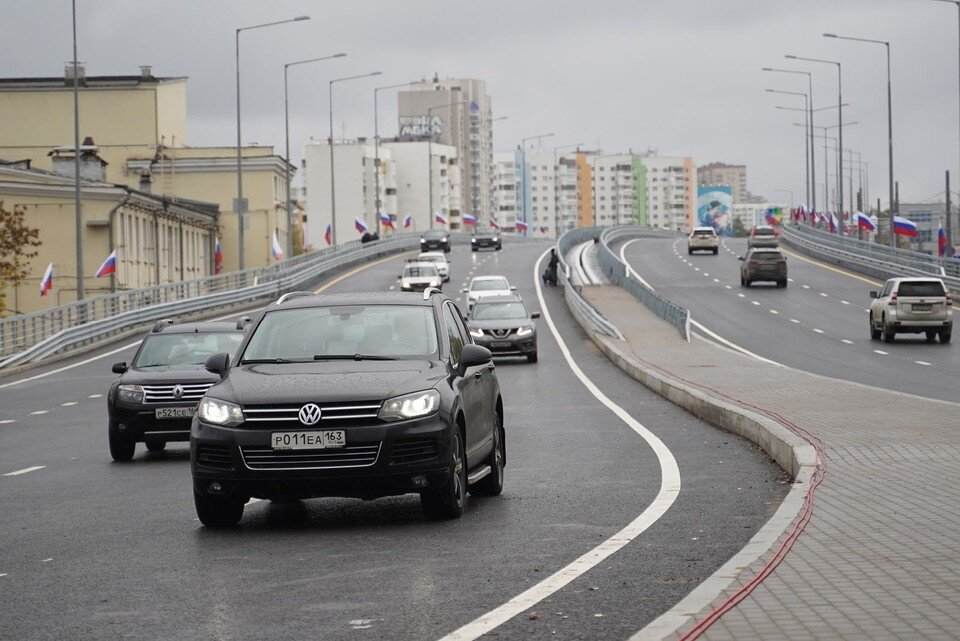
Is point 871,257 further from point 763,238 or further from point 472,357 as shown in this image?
point 472,357

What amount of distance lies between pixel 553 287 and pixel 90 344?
28922mm

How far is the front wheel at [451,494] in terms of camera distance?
10.7m

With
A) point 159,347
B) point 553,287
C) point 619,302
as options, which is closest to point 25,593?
point 159,347

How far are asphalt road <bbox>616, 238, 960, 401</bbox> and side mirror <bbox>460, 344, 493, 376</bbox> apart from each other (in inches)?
612

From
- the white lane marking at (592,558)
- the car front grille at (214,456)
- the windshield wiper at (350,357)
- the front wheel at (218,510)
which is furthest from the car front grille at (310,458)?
the white lane marking at (592,558)

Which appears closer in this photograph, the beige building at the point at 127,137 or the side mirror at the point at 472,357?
the side mirror at the point at 472,357

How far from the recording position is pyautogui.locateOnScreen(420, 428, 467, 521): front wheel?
1071cm

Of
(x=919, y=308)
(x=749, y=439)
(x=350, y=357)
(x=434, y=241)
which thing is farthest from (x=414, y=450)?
(x=434, y=241)

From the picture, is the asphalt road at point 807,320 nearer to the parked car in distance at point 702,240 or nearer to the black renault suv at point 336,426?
the parked car in distance at point 702,240

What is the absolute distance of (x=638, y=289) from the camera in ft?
196

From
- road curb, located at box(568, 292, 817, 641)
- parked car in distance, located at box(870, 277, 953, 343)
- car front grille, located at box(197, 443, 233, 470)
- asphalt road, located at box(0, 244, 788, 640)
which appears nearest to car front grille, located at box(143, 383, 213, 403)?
asphalt road, located at box(0, 244, 788, 640)

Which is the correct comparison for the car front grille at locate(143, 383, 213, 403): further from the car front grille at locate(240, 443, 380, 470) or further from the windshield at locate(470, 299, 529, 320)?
the windshield at locate(470, 299, 529, 320)

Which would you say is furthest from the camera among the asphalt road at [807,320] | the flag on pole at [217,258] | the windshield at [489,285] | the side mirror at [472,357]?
the flag on pole at [217,258]

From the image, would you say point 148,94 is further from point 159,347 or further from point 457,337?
point 457,337
